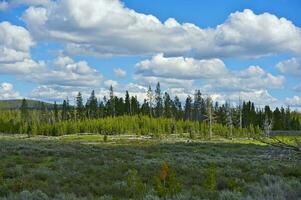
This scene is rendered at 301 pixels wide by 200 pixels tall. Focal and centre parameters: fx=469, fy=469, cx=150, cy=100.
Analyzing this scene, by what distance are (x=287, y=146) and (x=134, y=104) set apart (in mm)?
146262

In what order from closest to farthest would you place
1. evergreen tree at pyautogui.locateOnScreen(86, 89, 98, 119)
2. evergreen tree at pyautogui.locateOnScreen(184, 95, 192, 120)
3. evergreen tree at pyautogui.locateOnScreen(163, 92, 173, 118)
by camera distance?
evergreen tree at pyautogui.locateOnScreen(163, 92, 173, 118) < evergreen tree at pyautogui.locateOnScreen(86, 89, 98, 119) < evergreen tree at pyautogui.locateOnScreen(184, 95, 192, 120)

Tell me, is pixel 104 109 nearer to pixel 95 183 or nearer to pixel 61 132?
pixel 61 132

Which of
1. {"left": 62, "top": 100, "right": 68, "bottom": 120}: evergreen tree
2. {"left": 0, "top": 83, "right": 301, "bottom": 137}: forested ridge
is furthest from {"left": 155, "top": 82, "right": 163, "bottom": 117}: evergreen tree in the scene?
{"left": 62, "top": 100, "right": 68, "bottom": 120}: evergreen tree

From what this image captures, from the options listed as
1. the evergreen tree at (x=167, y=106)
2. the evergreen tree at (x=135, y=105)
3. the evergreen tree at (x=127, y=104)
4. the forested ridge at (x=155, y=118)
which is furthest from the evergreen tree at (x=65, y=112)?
the evergreen tree at (x=167, y=106)

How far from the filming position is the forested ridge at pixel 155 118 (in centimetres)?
11725

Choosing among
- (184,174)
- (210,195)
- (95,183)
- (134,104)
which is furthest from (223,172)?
(134,104)

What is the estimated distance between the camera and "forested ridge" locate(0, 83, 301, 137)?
117 metres

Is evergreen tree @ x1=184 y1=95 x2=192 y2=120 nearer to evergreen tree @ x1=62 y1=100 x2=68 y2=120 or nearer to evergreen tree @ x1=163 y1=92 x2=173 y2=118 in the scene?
evergreen tree @ x1=163 y1=92 x2=173 y2=118

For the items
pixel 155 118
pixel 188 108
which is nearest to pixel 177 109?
pixel 188 108

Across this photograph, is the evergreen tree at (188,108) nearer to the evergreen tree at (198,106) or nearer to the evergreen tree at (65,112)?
the evergreen tree at (198,106)

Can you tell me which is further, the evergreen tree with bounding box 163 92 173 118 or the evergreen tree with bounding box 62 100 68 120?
the evergreen tree with bounding box 62 100 68 120

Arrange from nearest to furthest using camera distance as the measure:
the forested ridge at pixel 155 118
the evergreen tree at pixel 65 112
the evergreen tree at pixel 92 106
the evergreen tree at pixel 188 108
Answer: the forested ridge at pixel 155 118
the evergreen tree at pixel 92 106
the evergreen tree at pixel 188 108
the evergreen tree at pixel 65 112

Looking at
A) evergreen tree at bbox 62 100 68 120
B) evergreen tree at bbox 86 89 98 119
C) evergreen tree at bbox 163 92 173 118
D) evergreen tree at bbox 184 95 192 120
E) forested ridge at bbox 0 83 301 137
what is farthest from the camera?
evergreen tree at bbox 62 100 68 120

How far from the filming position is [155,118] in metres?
132
